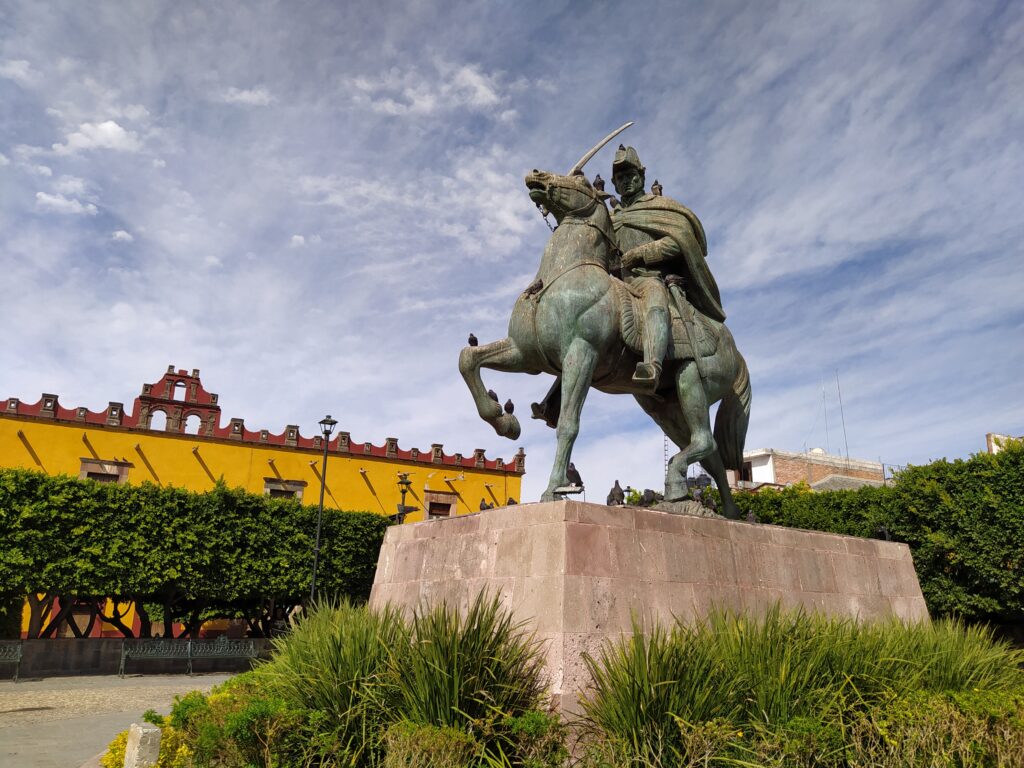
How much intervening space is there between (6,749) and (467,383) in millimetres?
6955

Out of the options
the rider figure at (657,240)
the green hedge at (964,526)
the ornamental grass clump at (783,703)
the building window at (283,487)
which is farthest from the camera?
the building window at (283,487)

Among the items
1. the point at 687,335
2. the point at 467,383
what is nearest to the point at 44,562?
the point at 467,383

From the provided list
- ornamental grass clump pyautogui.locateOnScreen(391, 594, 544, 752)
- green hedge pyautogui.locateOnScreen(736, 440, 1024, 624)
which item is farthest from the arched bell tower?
ornamental grass clump pyautogui.locateOnScreen(391, 594, 544, 752)

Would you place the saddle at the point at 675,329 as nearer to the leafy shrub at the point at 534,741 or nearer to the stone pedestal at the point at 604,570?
the stone pedestal at the point at 604,570

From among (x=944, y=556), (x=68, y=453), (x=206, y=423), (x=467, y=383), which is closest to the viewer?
(x=467, y=383)

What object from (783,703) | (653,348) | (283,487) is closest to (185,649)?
(283,487)

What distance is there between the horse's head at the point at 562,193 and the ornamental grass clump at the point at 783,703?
13.0 feet

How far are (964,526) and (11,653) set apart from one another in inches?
936

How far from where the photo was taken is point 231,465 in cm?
3319

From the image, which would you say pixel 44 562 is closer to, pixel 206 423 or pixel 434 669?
pixel 206 423

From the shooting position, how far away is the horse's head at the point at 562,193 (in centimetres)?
750

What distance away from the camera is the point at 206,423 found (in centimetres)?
3322

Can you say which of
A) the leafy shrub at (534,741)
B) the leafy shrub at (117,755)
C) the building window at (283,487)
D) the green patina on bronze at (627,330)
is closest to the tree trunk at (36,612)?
the building window at (283,487)

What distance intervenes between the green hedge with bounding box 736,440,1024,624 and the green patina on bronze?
436 inches
